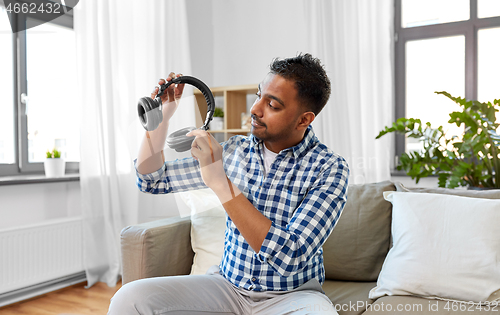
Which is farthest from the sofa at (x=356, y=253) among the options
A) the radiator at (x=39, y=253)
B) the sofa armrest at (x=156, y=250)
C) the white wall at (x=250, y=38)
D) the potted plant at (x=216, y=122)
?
the white wall at (x=250, y=38)

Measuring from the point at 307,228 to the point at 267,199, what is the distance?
7.4 inches

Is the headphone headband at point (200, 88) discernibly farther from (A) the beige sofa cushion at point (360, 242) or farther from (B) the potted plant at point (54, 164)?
(B) the potted plant at point (54, 164)

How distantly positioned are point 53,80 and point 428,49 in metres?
2.48

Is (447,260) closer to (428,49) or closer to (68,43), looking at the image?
(428,49)

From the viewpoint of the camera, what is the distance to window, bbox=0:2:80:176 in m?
2.38

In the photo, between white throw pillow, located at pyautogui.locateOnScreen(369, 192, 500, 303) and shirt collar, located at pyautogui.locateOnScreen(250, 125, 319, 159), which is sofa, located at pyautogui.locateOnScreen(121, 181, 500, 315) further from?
shirt collar, located at pyautogui.locateOnScreen(250, 125, 319, 159)

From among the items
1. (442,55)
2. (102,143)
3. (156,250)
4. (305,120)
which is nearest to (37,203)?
(102,143)

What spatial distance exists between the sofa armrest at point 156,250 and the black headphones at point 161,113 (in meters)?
0.72

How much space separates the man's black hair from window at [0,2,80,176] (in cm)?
179

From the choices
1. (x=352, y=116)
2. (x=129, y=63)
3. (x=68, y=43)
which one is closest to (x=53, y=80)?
(x=68, y=43)

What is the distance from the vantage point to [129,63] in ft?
5.35

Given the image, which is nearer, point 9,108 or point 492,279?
point 492,279

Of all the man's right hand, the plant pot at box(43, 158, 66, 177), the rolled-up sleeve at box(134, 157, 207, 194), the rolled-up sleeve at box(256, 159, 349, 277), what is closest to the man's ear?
the rolled-up sleeve at box(256, 159, 349, 277)

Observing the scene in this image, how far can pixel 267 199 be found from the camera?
114 cm
